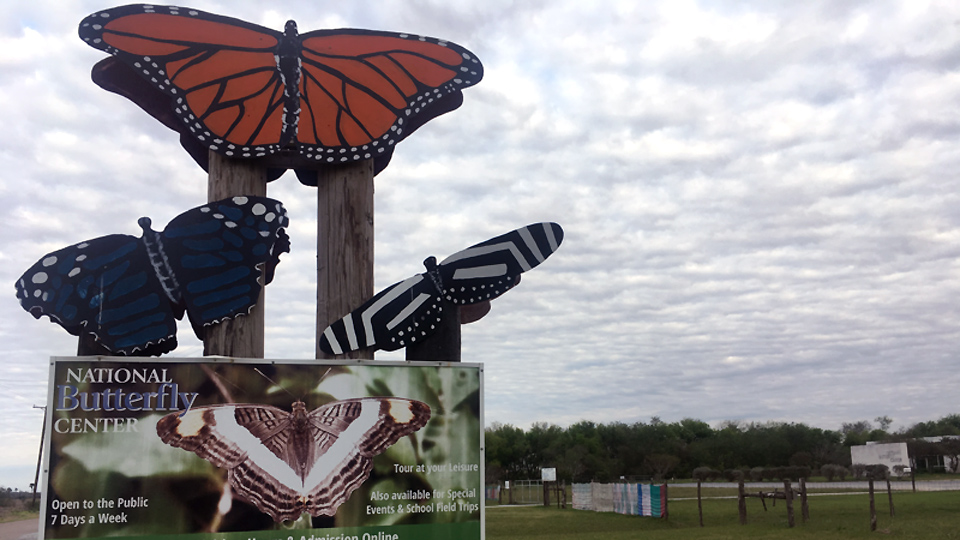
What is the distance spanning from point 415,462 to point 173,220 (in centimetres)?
197

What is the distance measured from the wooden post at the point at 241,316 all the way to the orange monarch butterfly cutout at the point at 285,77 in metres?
0.11

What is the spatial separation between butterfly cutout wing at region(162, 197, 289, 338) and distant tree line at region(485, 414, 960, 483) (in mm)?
45981

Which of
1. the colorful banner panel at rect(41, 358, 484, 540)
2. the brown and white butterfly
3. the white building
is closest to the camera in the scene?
the colorful banner panel at rect(41, 358, 484, 540)

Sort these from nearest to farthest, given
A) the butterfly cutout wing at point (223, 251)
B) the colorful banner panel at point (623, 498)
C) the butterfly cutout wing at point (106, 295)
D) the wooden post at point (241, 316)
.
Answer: the butterfly cutout wing at point (106, 295), the butterfly cutout wing at point (223, 251), the wooden post at point (241, 316), the colorful banner panel at point (623, 498)

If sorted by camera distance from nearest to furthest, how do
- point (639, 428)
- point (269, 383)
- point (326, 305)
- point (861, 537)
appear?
point (269, 383)
point (326, 305)
point (861, 537)
point (639, 428)

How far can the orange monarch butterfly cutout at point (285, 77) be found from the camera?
15.0ft

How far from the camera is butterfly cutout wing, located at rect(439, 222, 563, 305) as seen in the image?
449 centimetres

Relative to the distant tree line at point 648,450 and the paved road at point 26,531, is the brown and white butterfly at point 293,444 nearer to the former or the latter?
the paved road at point 26,531

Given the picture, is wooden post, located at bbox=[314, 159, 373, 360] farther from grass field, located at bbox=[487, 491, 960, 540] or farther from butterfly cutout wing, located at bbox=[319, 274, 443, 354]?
grass field, located at bbox=[487, 491, 960, 540]

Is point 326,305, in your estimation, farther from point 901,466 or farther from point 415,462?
point 901,466

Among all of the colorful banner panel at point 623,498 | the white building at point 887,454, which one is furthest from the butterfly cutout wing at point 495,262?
the white building at point 887,454

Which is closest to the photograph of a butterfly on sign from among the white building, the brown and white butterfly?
the brown and white butterfly

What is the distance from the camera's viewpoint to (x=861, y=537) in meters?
17.7

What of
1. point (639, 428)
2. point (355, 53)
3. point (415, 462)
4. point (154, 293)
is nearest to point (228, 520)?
point (415, 462)
